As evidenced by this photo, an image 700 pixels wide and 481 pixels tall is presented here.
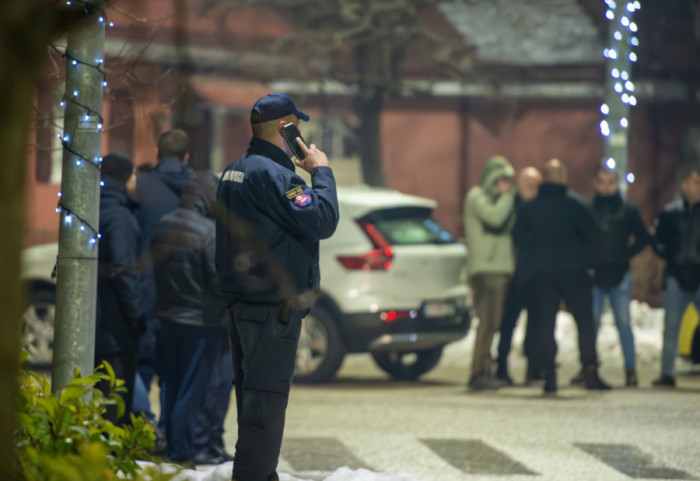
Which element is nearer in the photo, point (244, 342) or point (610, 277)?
point (244, 342)

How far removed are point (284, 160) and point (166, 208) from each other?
3.08m

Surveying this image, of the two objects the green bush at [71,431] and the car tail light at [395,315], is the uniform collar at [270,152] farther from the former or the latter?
the car tail light at [395,315]

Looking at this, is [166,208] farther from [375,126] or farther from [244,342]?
[375,126]

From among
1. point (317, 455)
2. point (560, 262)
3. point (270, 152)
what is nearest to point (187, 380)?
point (317, 455)

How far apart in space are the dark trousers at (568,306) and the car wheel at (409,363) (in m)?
1.34

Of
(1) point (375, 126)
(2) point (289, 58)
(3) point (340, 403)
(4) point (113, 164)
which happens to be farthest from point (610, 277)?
(2) point (289, 58)

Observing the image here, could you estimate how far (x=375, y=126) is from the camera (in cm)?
2405

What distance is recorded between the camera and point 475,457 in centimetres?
827

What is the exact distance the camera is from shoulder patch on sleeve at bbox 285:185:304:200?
223 inches

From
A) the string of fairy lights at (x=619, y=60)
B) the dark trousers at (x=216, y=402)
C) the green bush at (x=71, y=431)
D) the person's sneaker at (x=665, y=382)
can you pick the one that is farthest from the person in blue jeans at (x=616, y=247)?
the green bush at (x=71, y=431)

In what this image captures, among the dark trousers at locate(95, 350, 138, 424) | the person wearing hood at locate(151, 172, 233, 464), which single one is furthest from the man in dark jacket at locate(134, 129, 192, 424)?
the person wearing hood at locate(151, 172, 233, 464)

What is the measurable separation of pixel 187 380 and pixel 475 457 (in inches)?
67.9

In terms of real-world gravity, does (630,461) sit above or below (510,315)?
below

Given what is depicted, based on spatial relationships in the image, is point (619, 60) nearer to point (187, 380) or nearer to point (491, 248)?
point (491, 248)
